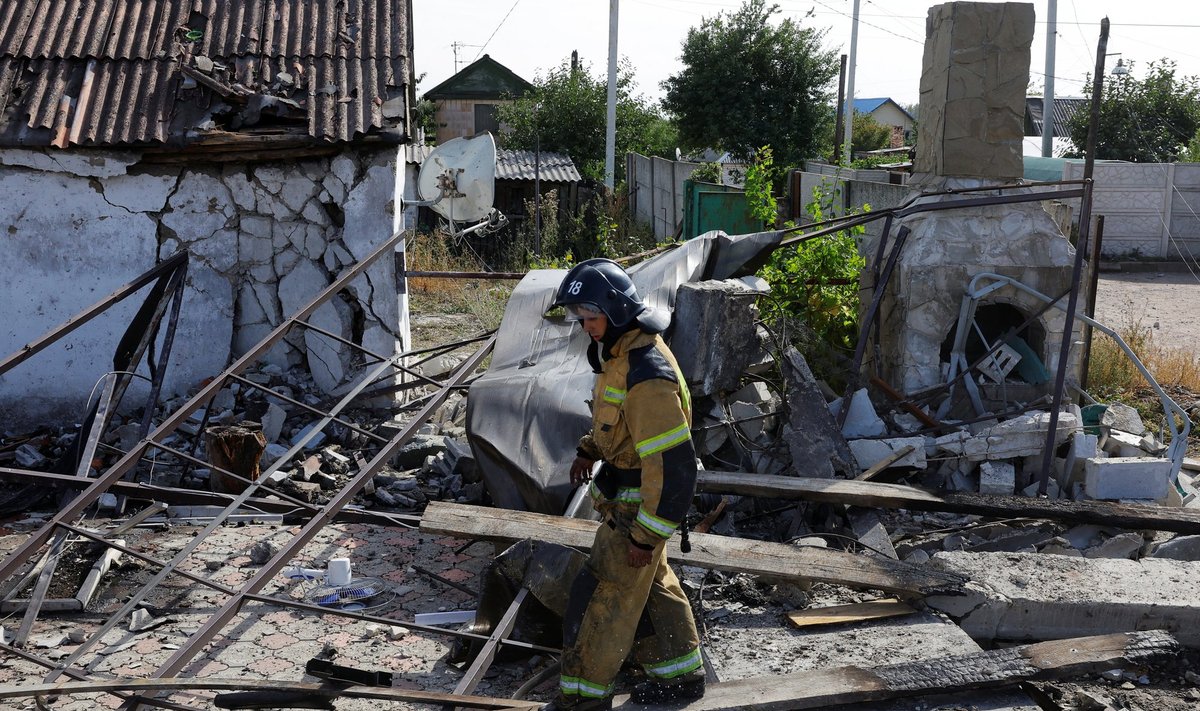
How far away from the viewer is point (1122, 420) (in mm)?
6992

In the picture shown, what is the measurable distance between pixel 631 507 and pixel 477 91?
3524 cm

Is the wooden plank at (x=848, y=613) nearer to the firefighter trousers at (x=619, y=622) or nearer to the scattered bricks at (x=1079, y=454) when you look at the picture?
the firefighter trousers at (x=619, y=622)

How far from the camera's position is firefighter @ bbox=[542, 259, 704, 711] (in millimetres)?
3553

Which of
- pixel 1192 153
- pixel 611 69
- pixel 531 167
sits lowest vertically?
pixel 531 167

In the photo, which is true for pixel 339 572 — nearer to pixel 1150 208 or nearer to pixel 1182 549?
pixel 1182 549

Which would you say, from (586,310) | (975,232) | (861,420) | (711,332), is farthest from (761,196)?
(586,310)

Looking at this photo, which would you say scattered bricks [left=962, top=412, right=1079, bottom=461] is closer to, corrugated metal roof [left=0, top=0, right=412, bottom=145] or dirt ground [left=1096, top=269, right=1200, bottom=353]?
dirt ground [left=1096, top=269, right=1200, bottom=353]

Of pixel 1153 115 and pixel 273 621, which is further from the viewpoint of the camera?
pixel 1153 115

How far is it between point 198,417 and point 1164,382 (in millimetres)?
8698

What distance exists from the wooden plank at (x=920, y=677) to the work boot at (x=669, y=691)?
39 millimetres

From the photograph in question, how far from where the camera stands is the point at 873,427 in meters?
6.81

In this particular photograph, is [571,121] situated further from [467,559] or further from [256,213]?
[467,559]

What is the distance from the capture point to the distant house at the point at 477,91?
3694 centimetres

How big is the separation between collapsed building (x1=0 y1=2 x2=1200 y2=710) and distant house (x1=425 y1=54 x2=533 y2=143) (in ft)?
98.1
